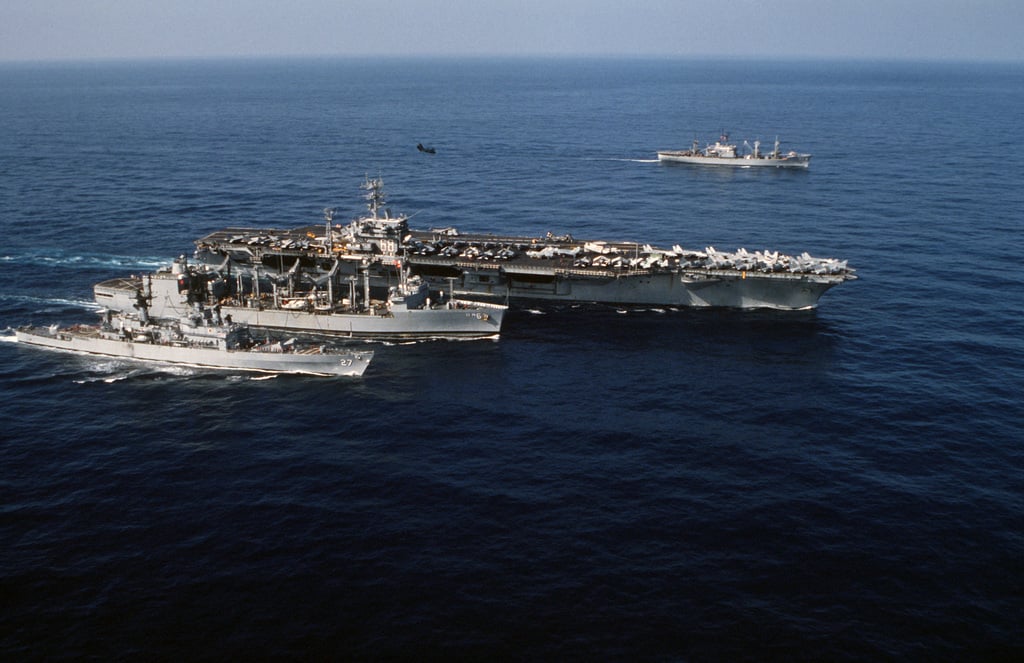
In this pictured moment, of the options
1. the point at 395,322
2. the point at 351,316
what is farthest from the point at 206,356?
the point at 395,322

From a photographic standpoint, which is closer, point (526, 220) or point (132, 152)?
point (526, 220)

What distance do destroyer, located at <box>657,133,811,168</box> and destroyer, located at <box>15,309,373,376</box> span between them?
341ft

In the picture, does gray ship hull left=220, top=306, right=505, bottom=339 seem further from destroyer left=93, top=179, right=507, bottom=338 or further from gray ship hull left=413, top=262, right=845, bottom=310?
gray ship hull left=413, top=262, right=845, bottom=310

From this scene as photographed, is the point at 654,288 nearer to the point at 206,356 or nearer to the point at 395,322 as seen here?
the point at 395,322

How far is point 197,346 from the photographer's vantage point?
64375mm

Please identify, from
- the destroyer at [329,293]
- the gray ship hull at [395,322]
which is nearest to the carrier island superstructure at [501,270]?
the destroyer at [329,293]

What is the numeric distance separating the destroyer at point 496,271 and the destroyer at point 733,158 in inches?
2950

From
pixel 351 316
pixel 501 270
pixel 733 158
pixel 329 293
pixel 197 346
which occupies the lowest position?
pixel 197 346

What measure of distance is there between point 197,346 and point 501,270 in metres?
27.9

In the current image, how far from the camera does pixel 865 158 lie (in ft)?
508

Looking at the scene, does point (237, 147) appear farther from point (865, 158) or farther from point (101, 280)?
point (865, 158)

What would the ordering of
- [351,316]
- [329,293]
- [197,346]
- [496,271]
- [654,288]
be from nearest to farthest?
[197,346]
[351,316]
[329,293]
[654,288]
[496,271]

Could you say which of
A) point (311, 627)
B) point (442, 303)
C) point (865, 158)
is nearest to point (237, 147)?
point (442, 303)

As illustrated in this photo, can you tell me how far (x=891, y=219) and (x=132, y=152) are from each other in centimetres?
12987
